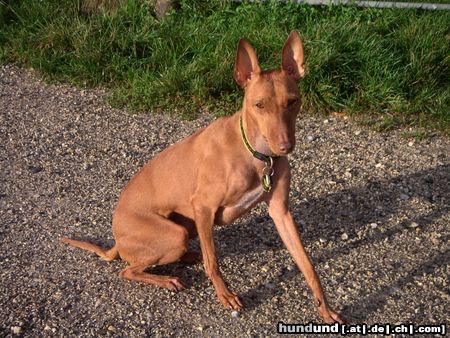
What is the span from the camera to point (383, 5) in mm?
7297

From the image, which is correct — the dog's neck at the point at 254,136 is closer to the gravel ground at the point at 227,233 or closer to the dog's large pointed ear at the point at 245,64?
the dog's large pointed ear at the point at 245,64

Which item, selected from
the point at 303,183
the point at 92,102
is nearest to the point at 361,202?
the point at 303,183

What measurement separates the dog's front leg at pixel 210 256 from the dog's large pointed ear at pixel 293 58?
3.04ft

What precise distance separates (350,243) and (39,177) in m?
2.56

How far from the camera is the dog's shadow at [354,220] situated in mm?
4211

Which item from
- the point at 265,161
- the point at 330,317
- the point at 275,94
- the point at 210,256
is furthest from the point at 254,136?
the point at 330,317

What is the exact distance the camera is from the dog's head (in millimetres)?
3459

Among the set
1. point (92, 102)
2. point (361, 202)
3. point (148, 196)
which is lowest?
point (92, 102)

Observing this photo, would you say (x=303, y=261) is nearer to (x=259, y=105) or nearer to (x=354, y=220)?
(x=259, y=105)

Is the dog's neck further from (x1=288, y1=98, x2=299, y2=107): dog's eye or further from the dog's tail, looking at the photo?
the dog's tail

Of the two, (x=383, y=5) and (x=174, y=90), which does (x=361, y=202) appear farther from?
(x=383, y=5)

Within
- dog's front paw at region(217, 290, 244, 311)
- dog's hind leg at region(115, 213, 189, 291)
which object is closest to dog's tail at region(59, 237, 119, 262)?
dog's hind leg at region(115, 213, 189, 291)

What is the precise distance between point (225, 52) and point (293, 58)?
3008mm

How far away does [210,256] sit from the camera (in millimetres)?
3898
